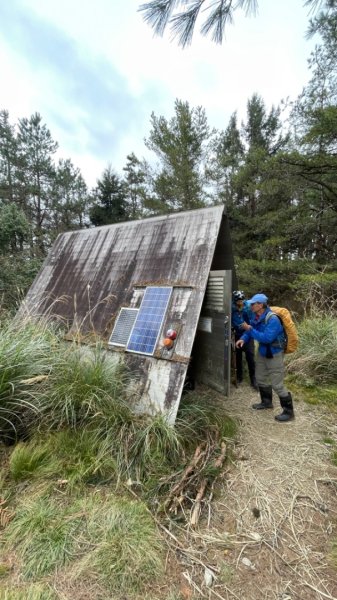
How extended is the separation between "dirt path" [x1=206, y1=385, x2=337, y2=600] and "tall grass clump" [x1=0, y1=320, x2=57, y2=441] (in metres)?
2.21

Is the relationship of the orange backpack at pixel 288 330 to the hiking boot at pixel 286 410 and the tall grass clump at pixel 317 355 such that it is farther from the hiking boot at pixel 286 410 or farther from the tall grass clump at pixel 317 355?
the tall grass clump at pixel 317 355

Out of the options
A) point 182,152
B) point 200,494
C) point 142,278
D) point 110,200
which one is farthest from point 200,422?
point 110,200

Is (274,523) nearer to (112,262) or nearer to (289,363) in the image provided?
(289,363)

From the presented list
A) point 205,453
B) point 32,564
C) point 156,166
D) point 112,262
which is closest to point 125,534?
point 32,564

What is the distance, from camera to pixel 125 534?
2055 mm

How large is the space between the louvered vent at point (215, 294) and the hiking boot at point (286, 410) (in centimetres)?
158

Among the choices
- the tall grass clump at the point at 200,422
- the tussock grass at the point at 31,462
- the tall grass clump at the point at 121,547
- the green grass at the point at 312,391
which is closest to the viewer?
the tall grass clump at the point at 121,547

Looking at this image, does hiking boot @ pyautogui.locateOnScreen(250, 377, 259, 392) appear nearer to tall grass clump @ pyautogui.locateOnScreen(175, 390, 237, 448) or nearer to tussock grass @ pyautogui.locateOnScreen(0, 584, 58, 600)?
tall grass clump @ pyautogui.locateOnScreen(175, 390, 237, 448)

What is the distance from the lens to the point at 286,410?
384cm

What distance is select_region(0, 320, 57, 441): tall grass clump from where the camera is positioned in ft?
9.35

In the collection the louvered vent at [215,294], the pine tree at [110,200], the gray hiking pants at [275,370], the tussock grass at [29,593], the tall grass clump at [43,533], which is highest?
the pine tree at [110,200]

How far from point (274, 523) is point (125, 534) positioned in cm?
130

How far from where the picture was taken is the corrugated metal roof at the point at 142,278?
3453 millimetres

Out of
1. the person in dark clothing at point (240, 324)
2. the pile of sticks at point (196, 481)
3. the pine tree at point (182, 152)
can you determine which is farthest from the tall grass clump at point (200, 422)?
the pine tree at point (182, 152)
